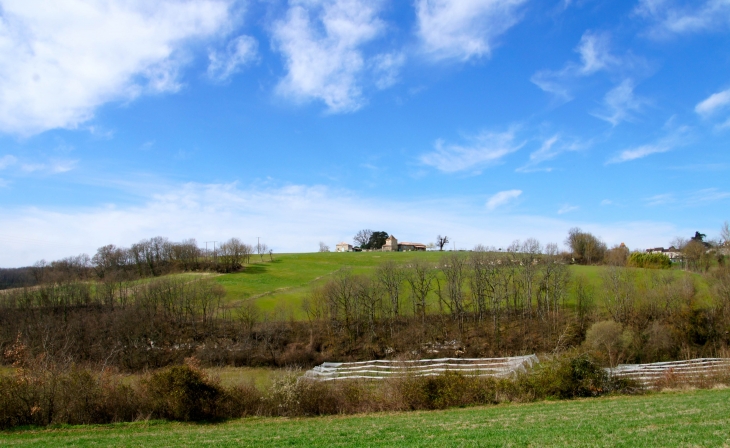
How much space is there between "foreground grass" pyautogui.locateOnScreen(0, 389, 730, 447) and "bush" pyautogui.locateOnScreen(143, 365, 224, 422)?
1.18 meters

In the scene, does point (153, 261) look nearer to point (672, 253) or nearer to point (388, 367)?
point (388, 367)

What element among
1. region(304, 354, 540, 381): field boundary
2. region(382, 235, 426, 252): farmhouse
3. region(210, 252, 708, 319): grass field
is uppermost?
region(382, 235, 426, 252): farmhouse

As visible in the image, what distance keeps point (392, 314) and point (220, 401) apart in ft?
140

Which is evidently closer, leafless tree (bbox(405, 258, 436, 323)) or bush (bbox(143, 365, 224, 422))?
bush (bbox(143, 365, 224, 422))

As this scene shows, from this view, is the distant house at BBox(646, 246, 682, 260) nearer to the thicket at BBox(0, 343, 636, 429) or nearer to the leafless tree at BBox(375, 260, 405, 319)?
the leafless tree at BBox(375, 260, 405, 319)

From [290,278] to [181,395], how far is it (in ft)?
210

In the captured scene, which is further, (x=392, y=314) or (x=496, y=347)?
(x=392, y=314)

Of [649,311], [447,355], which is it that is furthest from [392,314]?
[649,311]

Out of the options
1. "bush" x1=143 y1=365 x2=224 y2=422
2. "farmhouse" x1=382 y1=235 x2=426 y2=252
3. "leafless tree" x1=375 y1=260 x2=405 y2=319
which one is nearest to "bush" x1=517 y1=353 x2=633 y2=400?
"bush" x1=143 y1=365 x2=224 y2=422

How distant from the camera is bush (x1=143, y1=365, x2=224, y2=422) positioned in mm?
21672

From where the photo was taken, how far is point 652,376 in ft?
Answer: 97.8

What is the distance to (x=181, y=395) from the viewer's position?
21.5 m

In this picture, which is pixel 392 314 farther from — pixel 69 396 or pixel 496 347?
pixel 69 396

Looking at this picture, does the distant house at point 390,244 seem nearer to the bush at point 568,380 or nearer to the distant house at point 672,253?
the distant house at point 672,253
